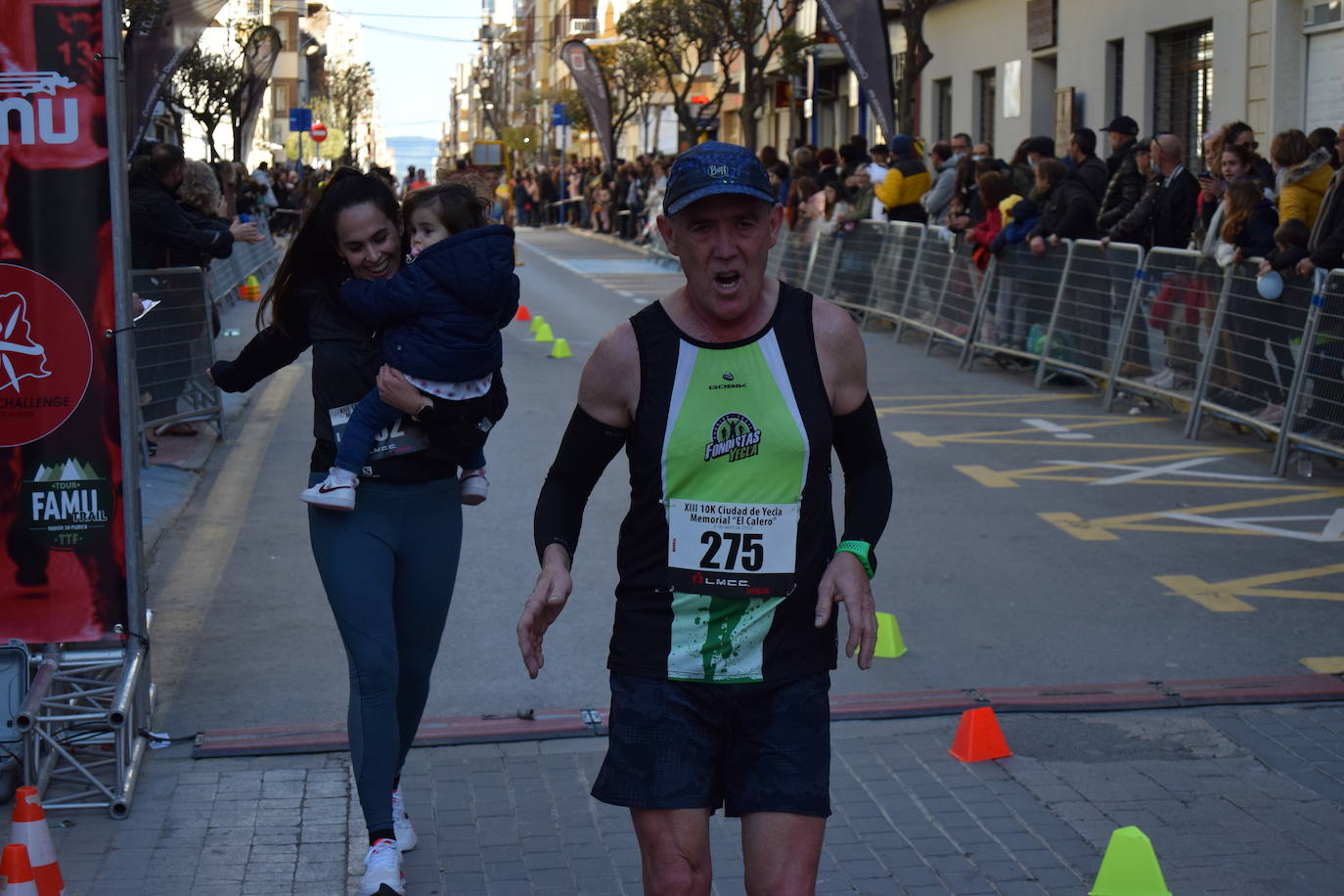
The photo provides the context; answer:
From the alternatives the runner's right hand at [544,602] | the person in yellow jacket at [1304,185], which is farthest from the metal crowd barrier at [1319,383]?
the runner's right hand at [544,602]

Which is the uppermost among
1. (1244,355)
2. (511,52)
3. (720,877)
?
(511,52)

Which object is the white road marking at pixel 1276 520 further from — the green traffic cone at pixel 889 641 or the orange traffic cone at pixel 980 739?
the orange traffic cone at pixel 980 739

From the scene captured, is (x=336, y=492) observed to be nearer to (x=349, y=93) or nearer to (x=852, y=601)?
(x=852, y=601)

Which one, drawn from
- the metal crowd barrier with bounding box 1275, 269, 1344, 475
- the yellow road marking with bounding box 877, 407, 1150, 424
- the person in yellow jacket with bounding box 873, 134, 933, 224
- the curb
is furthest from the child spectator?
the curb

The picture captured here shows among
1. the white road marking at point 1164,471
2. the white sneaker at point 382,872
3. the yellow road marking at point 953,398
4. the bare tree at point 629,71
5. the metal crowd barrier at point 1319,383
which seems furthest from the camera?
the bare tree at point 629,71

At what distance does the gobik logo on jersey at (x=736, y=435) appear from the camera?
3.26 metres

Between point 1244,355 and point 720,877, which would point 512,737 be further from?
point 1244,355

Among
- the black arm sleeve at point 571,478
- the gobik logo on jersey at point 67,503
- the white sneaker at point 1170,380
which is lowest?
the white sneaker at point 1170,380

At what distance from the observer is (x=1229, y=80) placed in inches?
830

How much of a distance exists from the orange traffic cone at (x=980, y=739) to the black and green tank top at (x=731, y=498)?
227 cm

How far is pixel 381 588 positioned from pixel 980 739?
6.70 feet

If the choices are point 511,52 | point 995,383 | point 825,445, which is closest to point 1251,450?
point 995,383

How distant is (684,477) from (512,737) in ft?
8.56

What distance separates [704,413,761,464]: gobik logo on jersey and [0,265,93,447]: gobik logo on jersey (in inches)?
103
